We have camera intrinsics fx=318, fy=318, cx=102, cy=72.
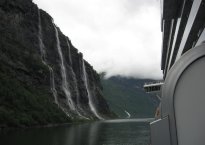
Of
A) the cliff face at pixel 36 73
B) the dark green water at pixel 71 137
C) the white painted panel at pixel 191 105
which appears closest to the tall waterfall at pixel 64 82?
the cliff face at pixel 36 73

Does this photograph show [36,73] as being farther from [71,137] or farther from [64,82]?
[71,137]

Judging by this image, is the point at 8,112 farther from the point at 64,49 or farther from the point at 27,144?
the point at 64,49

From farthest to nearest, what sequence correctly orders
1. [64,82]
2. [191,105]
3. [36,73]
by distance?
[64,82] < [36,73] < [191,105]

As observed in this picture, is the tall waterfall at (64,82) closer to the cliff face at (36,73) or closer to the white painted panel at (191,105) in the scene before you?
the cliff face at (36,73)

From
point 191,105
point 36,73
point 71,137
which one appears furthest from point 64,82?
point 191,105

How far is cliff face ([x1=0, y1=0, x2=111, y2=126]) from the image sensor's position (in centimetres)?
8625

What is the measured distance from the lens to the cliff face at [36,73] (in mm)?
86250

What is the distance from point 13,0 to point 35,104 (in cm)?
5089

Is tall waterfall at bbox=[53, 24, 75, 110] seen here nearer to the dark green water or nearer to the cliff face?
the cliff face

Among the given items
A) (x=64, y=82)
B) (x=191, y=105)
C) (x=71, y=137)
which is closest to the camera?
(x=191, y=105)

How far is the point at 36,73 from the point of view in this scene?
110 m

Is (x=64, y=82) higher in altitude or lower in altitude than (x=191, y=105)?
higher

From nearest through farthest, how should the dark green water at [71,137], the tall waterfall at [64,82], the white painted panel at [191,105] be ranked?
1. the white painted panel at [191,105]
2. the dark green water at [71,137]
3. the tall waterfall at [64,82]

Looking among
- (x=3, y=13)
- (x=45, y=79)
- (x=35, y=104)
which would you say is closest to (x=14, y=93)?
(x=35, y=104)
